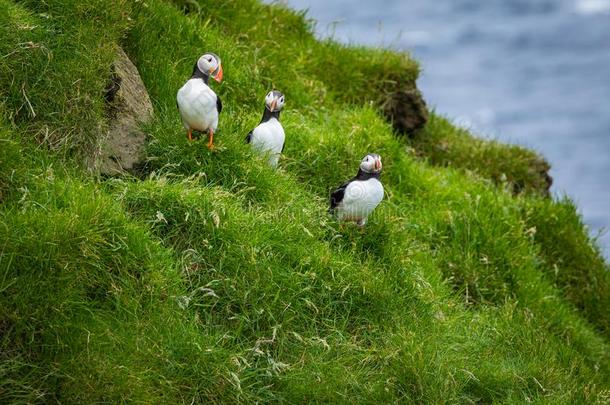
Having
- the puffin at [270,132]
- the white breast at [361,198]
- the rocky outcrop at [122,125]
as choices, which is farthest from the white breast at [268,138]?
the rocky outcrop at [122,125]

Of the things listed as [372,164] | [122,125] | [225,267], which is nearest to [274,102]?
[372,164]

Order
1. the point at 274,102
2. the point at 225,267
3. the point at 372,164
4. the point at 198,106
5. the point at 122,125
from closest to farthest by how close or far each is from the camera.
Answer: the point at 225,267, the point at 198,106, the point at 372,164, the point at 122,125, the point at 274,102

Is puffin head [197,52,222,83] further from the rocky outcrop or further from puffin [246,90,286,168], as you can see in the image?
the rocky outcrop

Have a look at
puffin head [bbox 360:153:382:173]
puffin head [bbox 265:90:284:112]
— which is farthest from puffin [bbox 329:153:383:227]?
puffin head [bbox 265:90:284:112]

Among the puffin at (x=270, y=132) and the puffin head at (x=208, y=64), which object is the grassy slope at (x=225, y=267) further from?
the puffin head at (x=208, y=64)

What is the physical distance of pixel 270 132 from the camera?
26.9ft

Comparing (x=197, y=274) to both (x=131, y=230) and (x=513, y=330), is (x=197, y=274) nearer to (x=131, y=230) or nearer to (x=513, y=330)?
(x=131, y=230)

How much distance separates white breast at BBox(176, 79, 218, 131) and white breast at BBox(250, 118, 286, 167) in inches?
19.6

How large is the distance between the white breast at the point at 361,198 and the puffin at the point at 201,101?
1089mm

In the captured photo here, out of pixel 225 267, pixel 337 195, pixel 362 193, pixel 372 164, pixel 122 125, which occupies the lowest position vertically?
pixel 225 267

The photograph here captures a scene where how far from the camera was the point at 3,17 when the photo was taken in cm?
A: 787

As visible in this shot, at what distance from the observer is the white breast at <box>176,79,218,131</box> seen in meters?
7.61

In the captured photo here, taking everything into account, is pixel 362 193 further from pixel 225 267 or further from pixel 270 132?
pixel 225 267

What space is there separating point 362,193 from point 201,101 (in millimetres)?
1330
